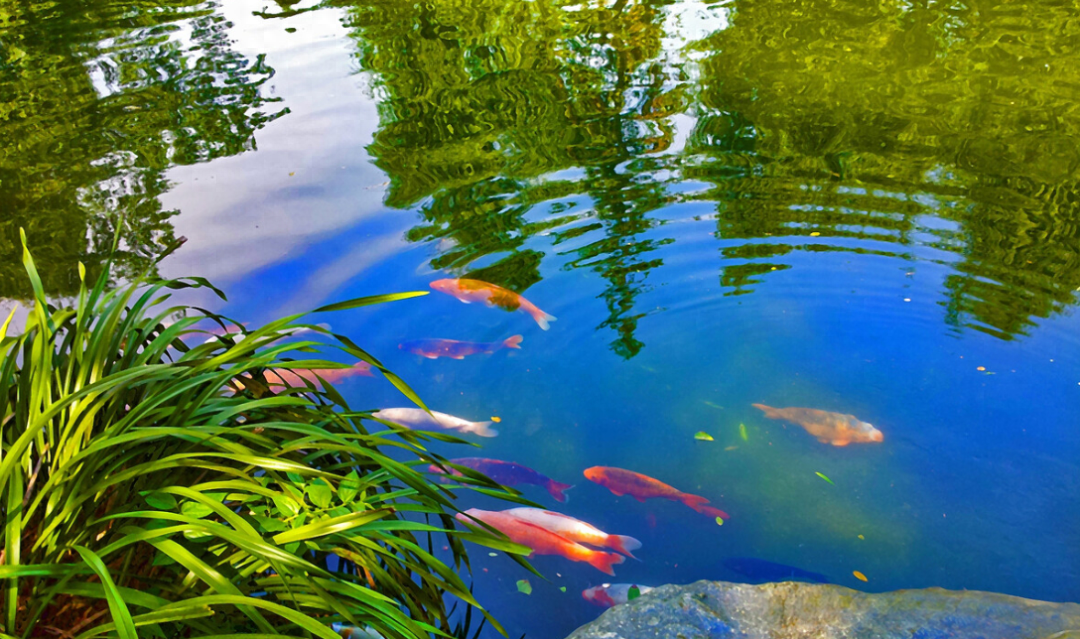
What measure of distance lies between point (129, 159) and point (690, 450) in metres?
5.56

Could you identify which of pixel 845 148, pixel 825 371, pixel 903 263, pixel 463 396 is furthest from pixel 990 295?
pixel 463 396

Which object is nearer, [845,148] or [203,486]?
[203,486]

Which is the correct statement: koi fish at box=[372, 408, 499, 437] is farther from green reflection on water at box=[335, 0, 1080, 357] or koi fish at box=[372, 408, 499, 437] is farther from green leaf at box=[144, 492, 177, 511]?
green leaf at box=[144, 492, 177, 511]

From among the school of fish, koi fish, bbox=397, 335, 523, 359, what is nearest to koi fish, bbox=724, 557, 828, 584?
the school of fish

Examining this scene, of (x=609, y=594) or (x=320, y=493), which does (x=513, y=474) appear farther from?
(x=320, y=493)

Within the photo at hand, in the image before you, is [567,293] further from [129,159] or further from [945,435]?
[129,159]

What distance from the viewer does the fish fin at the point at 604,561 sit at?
112 inches

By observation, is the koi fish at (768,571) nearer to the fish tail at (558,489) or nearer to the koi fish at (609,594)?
the koi fish at (609,594)

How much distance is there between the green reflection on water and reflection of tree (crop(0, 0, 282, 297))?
1696 millimetres

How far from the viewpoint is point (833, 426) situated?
3377mm

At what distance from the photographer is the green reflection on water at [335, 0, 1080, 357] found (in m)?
4.53

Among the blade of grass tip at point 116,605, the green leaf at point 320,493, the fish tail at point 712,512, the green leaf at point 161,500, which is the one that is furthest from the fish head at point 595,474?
the blade of grass tip at point 116,605

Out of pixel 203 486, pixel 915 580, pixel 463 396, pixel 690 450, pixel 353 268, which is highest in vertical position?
pixel 203 486

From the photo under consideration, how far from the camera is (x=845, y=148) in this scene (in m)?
5.59
